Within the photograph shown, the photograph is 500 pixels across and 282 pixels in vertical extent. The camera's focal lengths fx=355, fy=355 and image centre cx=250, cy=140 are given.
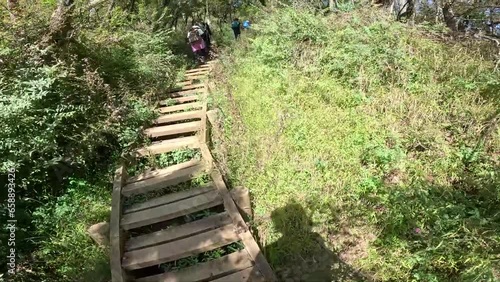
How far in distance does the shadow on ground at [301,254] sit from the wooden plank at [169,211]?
1000 millimetres

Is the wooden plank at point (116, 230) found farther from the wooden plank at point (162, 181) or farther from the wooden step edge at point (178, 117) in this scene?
the wooden step edge at point (178, 117)

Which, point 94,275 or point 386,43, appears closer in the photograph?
point 94,275

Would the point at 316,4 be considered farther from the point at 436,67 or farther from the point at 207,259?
the point at 207,259

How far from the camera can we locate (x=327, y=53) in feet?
22.5

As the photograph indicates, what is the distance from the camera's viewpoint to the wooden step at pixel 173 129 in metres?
6.69

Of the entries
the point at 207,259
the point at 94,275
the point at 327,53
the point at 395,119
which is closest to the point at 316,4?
the point at 327,53

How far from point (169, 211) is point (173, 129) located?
2.40 metres

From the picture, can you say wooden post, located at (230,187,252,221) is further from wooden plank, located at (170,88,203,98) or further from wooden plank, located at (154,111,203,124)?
wooden plank, located at (170,88,203,98)

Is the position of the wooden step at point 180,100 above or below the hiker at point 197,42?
below

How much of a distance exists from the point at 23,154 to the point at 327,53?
209 inches

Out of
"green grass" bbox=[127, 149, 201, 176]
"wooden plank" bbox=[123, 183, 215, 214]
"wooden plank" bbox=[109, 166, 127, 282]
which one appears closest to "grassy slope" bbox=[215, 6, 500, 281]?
"wooden plank" bbox=[123, 183, 215, 214]

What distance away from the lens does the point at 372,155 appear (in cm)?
469

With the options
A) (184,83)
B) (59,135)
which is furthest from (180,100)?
(59,135)

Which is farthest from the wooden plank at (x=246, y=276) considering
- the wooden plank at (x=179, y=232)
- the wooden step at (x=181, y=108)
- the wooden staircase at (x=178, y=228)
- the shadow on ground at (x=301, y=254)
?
the wooden step at (x=181, y=108)
